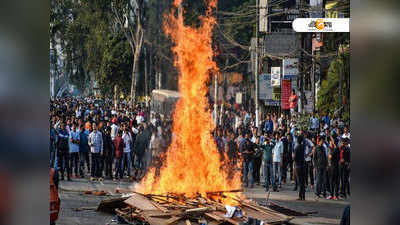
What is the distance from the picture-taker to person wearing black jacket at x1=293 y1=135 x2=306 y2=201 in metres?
8.12

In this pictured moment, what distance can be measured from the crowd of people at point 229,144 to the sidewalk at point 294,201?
84mm

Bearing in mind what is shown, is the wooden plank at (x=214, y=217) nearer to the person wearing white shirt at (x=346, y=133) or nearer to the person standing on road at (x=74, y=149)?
the person standing on road at (x=74, y=149)

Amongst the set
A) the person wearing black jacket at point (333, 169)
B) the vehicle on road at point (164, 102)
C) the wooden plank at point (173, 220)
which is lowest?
the wooden plank at point (173, 220)

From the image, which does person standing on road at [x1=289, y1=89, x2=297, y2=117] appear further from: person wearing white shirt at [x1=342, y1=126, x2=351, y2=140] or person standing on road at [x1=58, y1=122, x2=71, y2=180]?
person standing on road at [x1=58, y1=122, x2=71, y2=180]

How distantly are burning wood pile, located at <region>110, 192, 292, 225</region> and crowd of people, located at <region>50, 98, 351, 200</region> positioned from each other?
379mm

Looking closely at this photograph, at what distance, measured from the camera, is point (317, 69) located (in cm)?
815

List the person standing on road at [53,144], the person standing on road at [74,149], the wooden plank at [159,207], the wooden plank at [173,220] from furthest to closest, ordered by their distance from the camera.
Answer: the person standing on road at [74,149], the person standing on road at [53,144], the wooden plank at [159,207], the wooden plank at [173,220]

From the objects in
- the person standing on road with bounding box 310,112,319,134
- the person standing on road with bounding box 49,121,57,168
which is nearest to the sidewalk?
the person standing on road with bounding box 49,121,57,168

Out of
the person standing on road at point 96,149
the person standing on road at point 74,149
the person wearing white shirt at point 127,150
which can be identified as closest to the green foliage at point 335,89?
the person wearing white shirt at point 127,150

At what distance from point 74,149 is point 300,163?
3.14 meters

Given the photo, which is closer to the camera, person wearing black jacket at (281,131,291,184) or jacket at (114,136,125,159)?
jacket at (114,136,125,159)

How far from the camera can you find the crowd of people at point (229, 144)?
7766 millimetres

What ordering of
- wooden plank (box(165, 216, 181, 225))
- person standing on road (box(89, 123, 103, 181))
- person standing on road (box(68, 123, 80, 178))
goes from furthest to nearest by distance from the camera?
person standing on road (box(89, 123, 103, 181)) < person standing on road (box(68, 123, 80, 178)) < wooden plank (box(165, 216, 181, 225))

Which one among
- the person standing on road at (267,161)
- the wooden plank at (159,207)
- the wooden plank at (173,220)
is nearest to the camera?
the wooden plank at (173,220)
